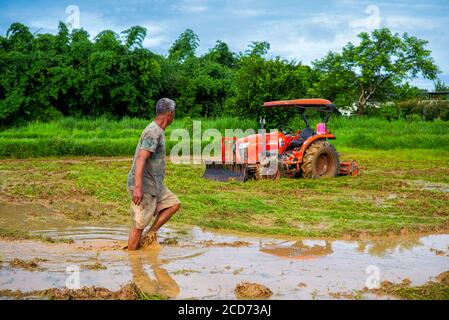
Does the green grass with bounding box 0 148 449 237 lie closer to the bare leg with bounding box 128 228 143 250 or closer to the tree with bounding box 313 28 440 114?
the bare leg with bounding box 128 228 143 250

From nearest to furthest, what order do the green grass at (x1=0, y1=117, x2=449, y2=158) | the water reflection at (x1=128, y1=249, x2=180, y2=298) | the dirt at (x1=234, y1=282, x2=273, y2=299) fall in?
the dirt at (x1=234, y1=282, x2=273, y2=299) → the water reflection at (x1=128, y1=249, x2=180, y2=298) → the green grass at (x1=0, y1=117, x2=449, y2=158)

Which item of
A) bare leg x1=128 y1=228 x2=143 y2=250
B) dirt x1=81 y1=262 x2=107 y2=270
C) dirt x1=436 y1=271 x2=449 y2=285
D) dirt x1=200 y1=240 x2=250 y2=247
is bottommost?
dirt x1=436 y1=271 x2=449 y2=285

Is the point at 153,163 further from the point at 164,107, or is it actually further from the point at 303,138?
the point at 303,138

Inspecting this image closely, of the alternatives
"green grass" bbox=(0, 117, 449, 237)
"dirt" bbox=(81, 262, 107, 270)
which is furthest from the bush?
"dirt" bbox=(81, 262, 107, 270)

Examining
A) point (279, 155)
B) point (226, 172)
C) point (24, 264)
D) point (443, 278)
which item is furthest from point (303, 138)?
point (24, 264)

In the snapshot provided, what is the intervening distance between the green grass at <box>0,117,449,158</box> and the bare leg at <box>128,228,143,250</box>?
1287 centimetres

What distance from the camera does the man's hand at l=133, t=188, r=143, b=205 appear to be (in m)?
6.62

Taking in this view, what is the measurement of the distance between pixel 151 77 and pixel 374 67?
14.5 metres

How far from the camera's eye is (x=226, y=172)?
13.4 meters

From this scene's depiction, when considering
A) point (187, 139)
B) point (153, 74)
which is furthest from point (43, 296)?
point (153, 74)

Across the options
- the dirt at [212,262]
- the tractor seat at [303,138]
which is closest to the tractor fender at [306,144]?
the tractor seat at [303,138]
